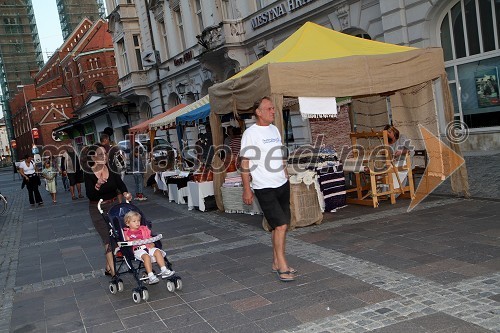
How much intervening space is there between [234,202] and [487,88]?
8.39m

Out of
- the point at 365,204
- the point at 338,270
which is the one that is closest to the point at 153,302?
the point at 338,270

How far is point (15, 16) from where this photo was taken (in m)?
89.9

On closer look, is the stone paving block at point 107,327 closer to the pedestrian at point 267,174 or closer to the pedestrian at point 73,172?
the pedestrian at point 267,174

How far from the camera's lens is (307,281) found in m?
5.45

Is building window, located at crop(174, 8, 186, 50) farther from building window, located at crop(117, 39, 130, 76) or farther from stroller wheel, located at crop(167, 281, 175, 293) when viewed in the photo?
stroller wheel, located at crop(167, 281, 175, 293)

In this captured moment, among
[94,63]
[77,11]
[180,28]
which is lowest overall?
[180,28]

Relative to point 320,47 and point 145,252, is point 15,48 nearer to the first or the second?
point 320,47

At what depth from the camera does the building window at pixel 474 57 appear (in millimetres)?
13898

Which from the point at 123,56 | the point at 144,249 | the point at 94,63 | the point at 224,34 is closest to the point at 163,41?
the point at 123,56

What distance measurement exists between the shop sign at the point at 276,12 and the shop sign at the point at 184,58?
605 cm

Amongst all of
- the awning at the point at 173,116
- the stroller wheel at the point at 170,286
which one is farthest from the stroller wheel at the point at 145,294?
the awning at the point at 173,116

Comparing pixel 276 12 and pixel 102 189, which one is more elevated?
pixel 276 12

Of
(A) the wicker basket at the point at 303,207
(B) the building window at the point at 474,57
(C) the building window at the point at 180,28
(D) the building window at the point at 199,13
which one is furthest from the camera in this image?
(C) the building window at the point at 180,28

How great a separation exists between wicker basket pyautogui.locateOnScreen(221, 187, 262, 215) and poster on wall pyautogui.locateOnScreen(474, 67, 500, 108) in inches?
323
